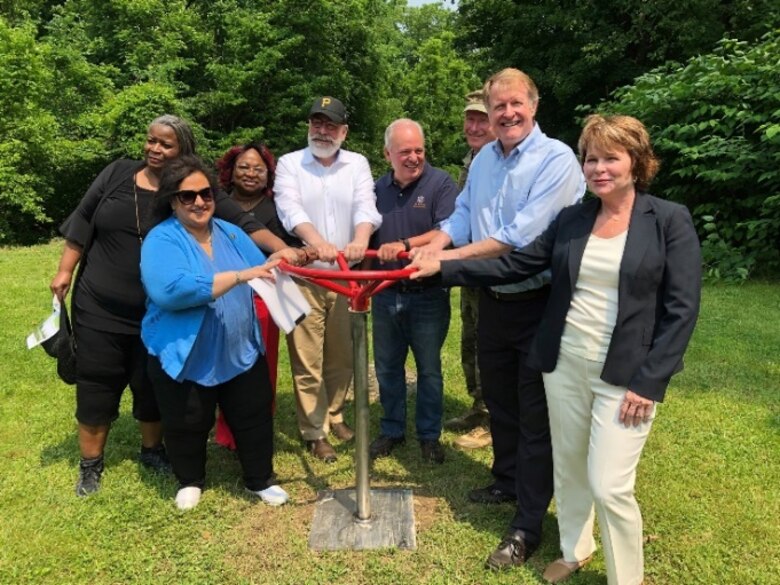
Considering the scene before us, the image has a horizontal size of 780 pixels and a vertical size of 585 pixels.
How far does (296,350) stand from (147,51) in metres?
19.4

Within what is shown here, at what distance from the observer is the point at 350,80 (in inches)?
982

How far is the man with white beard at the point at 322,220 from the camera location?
4.12 metres

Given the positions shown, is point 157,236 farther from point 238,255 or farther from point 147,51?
point 147,51

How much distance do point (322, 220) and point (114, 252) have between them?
1.25 m

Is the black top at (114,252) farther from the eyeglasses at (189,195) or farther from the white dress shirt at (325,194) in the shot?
the white dress shirt at (325,194)

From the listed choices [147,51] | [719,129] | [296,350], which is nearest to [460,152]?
[147,51]

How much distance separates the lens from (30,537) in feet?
11.4

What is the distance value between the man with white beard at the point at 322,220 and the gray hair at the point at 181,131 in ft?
2.13

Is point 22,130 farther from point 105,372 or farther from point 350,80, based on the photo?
point 105,372

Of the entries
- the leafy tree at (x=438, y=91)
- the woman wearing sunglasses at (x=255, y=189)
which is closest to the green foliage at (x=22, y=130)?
the woman wearing sunglasses at (x=255, y=189)

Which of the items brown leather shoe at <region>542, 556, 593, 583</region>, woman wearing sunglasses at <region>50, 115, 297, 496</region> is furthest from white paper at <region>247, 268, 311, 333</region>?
brown leather shoe at <region>542, 556, 593, 583</region>

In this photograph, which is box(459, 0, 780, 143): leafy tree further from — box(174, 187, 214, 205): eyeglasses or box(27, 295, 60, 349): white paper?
box(27, 295, 60, 349): white paper

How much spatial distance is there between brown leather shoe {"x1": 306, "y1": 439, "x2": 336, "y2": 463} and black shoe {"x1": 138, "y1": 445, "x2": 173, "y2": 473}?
36.1 inches

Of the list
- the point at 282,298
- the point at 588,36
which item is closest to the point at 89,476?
the point at 282,298
